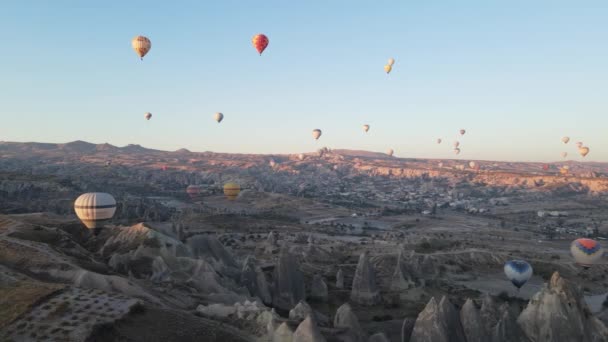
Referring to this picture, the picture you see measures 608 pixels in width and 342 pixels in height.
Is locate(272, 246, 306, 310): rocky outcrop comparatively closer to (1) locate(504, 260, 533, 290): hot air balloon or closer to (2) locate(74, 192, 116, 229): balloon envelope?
(2) locate(74, 192, 116, 229): balloon envelope

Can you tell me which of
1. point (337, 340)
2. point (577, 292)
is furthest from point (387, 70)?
point (337, 340)

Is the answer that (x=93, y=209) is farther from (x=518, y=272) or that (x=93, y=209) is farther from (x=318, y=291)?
(x=518, y=272)

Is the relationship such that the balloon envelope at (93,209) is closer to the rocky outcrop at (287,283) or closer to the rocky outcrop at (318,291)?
the rocky outcrop at (287,283)

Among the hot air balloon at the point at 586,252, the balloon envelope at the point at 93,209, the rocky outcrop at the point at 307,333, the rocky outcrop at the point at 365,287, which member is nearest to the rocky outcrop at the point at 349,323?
the rocky outcrop at the point at 307,333

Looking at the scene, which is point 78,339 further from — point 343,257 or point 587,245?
Result: point 587,245

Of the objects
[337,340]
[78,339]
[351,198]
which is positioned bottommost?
[351,198]

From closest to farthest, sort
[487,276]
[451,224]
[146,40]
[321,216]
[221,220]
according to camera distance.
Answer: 1. [487,276]
2. [146,40]
3. [221,220]
4. [451,224]
5. [321,216]

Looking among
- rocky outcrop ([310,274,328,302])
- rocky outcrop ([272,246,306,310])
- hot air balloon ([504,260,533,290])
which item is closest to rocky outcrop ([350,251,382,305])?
rocky outcrop ([310,274,328,302])

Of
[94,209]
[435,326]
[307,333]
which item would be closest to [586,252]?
[435,326]
